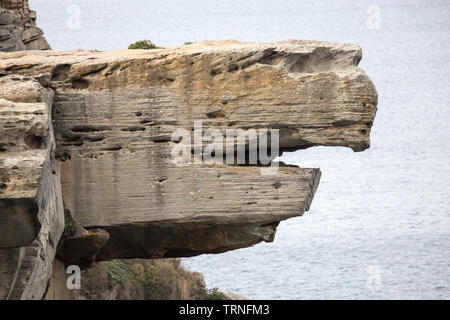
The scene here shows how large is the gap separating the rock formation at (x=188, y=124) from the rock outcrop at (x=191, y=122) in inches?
0.8

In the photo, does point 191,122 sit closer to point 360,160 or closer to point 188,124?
point 188,124

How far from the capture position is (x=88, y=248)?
20.1m

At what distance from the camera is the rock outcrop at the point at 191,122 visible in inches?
757

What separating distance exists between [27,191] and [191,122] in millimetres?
4538

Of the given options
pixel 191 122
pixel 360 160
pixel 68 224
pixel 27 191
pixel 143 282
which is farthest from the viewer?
pixel 360 160

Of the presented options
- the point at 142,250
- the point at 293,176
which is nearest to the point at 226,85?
the point at 293,176

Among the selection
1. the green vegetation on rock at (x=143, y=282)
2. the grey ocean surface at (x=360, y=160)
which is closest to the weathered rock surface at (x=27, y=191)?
the green vegetation on rock at (x=143, y=282)

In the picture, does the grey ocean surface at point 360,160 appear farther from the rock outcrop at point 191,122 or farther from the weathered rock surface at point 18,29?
the rock outcrop at point 191,122

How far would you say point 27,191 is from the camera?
623 inches

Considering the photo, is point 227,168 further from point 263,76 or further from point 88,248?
point 88,248

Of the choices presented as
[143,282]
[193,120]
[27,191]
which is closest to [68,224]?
[193,120]

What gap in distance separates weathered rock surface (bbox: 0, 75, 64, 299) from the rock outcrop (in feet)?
2.78

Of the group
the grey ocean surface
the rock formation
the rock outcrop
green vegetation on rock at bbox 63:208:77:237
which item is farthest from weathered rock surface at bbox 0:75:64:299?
the grey ocean surface

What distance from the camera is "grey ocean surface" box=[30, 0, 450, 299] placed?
34062 millimetres
